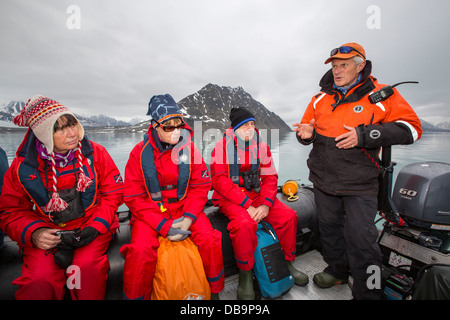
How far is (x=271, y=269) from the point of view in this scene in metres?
1.79

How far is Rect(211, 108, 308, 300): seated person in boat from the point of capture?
1.78m

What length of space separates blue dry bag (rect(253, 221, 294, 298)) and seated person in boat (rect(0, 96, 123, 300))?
1332 millimetres

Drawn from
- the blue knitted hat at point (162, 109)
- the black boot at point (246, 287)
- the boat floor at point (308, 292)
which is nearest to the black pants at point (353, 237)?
the boat floor at point (308, 292)

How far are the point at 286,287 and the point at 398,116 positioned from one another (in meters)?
1.84

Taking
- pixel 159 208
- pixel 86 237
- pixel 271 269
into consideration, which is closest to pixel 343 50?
pixel 271 269

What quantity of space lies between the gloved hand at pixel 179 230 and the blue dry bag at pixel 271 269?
72cm

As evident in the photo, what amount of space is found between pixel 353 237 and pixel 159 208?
1.86 m

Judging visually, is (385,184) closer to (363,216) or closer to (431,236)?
(363,216)

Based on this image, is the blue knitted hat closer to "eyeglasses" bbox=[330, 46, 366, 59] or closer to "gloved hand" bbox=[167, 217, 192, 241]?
"gloved hand" bbox=[167, 217, 192, 241]

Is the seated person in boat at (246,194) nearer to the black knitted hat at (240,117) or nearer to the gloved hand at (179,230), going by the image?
the black knitted hat at (240,117)

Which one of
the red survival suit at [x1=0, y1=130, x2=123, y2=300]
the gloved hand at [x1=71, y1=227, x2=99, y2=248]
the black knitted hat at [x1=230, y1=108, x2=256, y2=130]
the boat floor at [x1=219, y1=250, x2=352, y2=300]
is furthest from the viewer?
the black knitted hat at [x1=230, y1=108, x2=256, y2=130]

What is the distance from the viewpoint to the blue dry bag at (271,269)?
5.81 feet

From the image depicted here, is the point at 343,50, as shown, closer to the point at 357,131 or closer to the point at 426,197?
the point at 357,131

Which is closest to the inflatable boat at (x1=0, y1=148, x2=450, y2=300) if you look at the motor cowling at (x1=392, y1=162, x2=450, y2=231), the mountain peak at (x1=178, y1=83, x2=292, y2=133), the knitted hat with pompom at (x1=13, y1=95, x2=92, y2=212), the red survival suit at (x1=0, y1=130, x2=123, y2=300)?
the motor cowling at (x1=392, y1=162, x2=450, y2=231)
